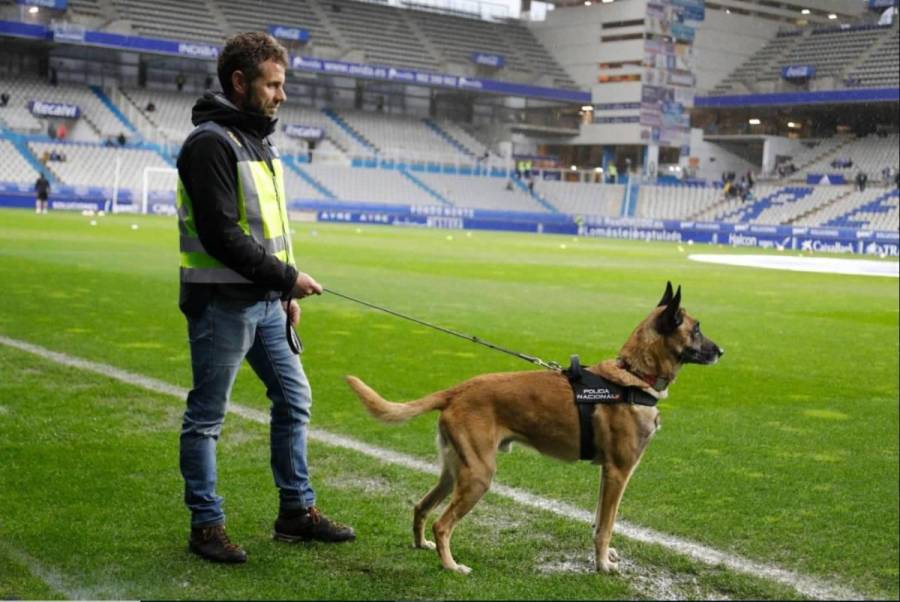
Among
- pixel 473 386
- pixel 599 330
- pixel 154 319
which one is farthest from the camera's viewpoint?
pixel 599 330

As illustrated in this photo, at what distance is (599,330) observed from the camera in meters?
11.6

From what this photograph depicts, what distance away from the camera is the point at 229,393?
3354mm

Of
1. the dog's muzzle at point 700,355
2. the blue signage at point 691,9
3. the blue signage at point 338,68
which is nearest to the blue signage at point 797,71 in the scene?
the blue signage at point 338,68

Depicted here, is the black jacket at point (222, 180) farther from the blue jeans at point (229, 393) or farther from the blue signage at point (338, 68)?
the blue signage at point (338, 68)

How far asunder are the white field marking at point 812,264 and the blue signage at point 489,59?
10702 millimetres

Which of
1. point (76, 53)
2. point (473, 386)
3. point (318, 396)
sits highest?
point (76, 53)

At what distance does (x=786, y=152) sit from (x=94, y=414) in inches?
1203

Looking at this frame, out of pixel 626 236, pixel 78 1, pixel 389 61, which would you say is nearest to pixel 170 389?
pixel 78 1

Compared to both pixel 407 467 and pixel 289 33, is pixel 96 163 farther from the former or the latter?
pixel 407 467

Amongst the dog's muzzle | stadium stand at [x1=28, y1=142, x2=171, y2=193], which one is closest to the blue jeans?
the dog's muzzle

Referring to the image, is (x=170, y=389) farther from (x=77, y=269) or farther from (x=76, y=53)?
(x=77, y=269)

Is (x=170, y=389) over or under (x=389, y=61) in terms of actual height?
under

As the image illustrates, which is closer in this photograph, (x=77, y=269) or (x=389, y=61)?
(x=77, y=269)

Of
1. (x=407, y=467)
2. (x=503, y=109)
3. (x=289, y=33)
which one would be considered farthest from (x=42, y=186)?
(x=503, y=109)
